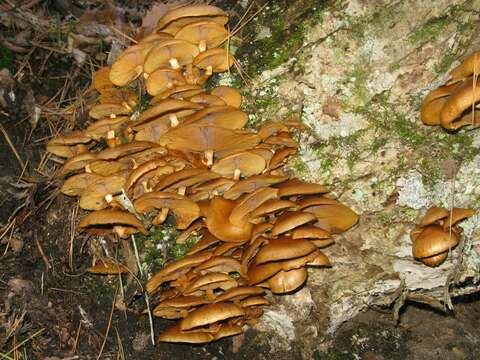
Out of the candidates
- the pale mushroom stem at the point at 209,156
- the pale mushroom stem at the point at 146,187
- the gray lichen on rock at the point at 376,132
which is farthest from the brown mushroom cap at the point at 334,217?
the pale mushroom stem at the point at 146,187

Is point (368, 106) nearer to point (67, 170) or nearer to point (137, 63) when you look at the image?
point (137, 63)

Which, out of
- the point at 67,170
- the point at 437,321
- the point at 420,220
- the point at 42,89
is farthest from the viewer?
the point at 42,89

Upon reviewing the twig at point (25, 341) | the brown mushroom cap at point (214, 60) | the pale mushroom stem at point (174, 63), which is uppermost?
the brown mushroom cap at point (214, 60)

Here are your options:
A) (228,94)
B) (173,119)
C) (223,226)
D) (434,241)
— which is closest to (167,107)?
(173,119)

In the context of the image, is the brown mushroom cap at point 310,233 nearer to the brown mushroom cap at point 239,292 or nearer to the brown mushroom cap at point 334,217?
the brown mushroom cap at point 334,217

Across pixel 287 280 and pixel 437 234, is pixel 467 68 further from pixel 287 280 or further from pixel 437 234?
pixel 287 280

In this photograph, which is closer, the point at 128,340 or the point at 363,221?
the point at 363,221

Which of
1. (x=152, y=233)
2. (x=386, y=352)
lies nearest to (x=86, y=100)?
(x=152, y=233)
